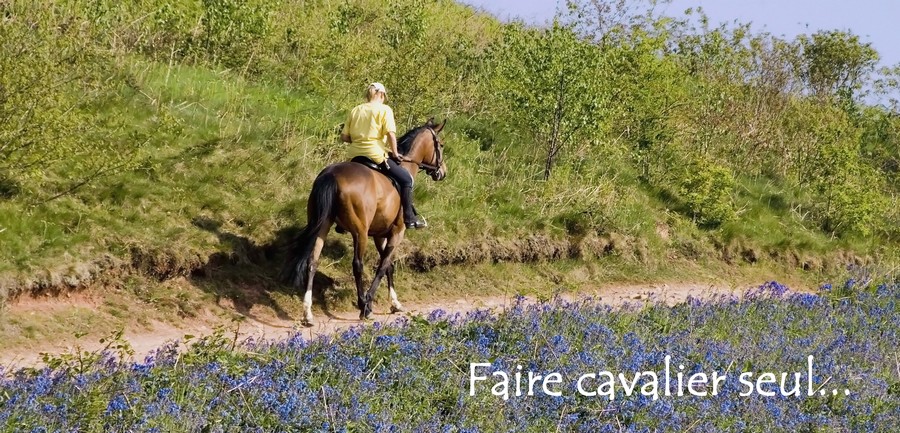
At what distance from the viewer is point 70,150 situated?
1045 cm

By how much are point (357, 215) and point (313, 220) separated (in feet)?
1.81

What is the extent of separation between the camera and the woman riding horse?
36.8 ft

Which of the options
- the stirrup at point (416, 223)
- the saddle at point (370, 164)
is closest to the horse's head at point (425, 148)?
the saddle at point (370, 164)

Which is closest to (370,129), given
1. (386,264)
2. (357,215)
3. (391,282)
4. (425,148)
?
(357,215)

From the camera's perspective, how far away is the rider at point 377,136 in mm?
11516

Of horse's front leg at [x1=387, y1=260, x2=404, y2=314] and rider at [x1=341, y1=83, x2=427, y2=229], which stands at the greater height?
rider at [x1=341, y1=83, x2=427, y2=229]

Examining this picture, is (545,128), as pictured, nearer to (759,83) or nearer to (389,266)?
(389,266)

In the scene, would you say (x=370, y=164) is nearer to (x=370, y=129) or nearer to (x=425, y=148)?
(x=370, y=129)

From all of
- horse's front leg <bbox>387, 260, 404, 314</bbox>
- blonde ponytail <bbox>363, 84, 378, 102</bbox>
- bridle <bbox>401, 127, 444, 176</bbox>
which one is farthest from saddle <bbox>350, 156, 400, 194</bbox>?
horse's front leg <bbox>387, 260, 404, 314</bbox>

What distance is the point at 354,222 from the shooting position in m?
11.5

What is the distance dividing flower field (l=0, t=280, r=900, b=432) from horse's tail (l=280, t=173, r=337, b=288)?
1707mm

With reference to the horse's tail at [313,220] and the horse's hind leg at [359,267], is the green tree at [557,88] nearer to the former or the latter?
the horse's hind leg at [359,267]

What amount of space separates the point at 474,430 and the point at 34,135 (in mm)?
A: 5911

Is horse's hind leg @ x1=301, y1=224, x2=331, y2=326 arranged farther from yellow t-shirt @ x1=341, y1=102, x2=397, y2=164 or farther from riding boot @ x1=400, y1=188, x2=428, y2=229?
riding boot @ x1=400, y1=188, x2=428, y2=229
